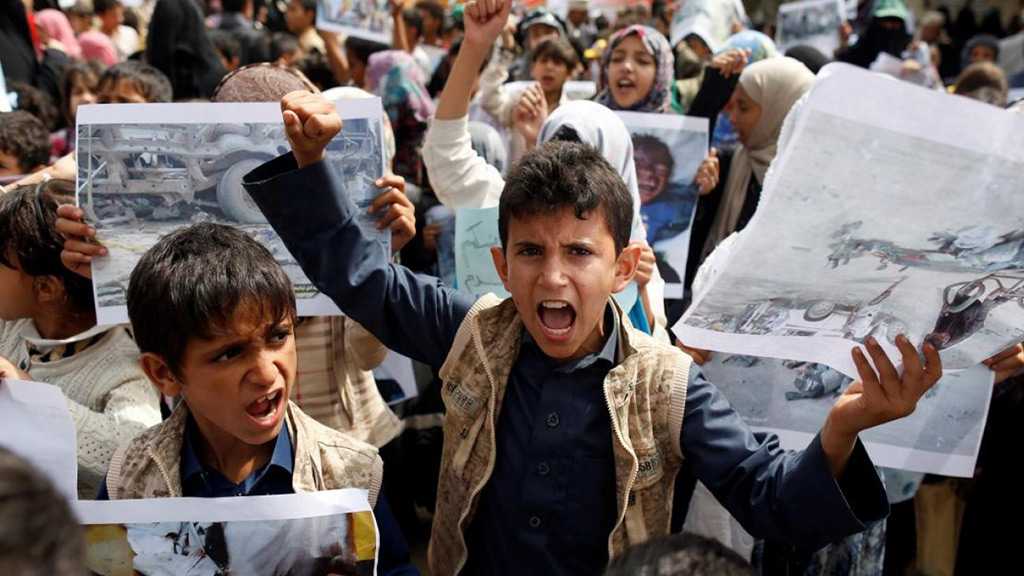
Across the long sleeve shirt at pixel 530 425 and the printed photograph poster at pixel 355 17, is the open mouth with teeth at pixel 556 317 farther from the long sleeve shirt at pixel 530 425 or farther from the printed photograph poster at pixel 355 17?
the printed photograph poster at pixel 355 17

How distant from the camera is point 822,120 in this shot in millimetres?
1181

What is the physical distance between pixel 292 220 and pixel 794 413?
118cm

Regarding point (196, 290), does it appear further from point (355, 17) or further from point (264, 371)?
point (355, 17)

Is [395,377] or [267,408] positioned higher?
[267,408]

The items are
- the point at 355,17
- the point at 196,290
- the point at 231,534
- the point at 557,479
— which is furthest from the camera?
the point at 355,17

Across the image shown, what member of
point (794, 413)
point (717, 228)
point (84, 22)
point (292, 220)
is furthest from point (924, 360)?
point (84, 22)

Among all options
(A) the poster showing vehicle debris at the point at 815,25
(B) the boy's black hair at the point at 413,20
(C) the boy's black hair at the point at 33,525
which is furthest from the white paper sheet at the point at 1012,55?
(C) the boy's black hair at the point at 33,525

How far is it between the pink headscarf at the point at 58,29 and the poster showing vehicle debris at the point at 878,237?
7045 mm

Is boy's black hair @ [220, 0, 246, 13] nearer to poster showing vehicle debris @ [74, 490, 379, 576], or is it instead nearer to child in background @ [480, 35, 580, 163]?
child in background @ [480, 35, 580, 163]

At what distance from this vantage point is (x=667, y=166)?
3.24 meters

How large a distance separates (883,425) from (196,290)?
1.45 meters

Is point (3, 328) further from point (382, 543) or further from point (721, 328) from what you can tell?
point (721, 328)

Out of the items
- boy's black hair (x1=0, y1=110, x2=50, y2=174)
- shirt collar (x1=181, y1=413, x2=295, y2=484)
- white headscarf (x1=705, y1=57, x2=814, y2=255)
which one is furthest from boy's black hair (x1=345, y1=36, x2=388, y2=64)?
shirt collar (x1=181, y1=413, x2=295, y2=484)

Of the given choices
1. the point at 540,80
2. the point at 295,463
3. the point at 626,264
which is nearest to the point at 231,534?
the point at 295,463
